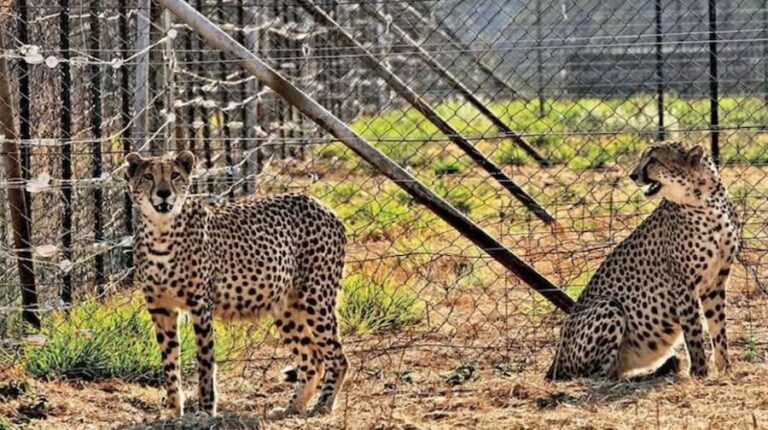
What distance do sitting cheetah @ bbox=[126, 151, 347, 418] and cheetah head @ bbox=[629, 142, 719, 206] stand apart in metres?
1.20

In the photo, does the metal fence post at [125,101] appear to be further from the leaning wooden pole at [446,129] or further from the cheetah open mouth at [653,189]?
the cheetah open mouth at [653,189]

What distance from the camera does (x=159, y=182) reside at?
554 centimetres

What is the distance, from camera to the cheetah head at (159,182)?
5535mm

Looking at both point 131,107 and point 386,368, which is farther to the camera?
point 131,107

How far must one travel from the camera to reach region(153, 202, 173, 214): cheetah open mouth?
5547 mm

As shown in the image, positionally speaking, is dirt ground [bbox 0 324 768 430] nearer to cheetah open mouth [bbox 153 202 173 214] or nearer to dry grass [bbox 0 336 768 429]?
dry grass [bbox 0 336 768 429]

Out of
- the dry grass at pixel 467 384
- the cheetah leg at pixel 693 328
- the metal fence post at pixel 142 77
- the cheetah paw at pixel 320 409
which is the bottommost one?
the cheetah paw at pixel 320 409

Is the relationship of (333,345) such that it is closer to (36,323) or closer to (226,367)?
(226,367)

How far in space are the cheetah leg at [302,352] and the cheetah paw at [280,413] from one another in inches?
3.3

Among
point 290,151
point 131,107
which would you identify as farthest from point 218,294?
point 290,151

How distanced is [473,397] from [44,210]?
2291 mm

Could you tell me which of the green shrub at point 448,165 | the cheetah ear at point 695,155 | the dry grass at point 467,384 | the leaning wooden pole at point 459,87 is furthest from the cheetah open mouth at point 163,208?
the green shrub at point 448,165

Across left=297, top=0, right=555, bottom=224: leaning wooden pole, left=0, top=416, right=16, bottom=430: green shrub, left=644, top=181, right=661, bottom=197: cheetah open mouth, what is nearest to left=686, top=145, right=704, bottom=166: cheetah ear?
left=644, top=181, right=661, bottom=197: cheetah open mouth

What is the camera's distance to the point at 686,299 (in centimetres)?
602
